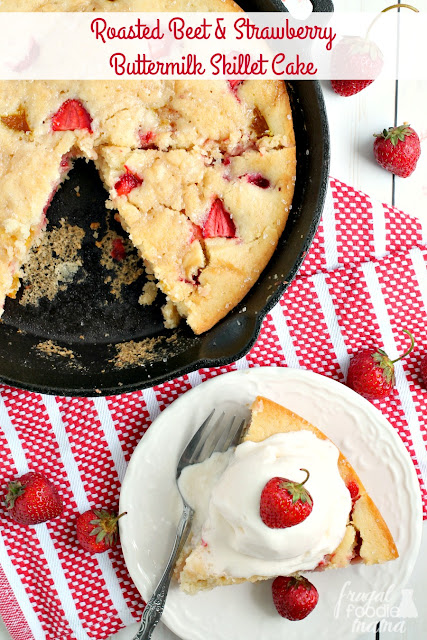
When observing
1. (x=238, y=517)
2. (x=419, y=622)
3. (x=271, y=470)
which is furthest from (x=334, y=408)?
(x=419, y=622)

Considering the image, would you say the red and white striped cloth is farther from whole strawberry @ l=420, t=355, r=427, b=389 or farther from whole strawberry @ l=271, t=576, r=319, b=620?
whole strawberry @ l=271, t=576, r=319, b=620

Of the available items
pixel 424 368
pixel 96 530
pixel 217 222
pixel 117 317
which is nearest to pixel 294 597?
pixel 96 530

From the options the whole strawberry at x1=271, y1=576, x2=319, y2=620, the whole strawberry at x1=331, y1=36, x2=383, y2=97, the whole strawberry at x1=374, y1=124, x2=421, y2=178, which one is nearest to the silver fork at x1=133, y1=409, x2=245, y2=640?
the whole strawberry at x1=271, y1=576, x2=319, y2=620

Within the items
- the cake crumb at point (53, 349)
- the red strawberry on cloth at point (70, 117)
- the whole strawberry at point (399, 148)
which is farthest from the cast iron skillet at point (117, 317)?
the whole strawberry at point (399, 148)

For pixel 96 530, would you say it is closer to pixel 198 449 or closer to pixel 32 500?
pixel 32 500

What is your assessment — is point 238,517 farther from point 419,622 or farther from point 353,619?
point 419,622

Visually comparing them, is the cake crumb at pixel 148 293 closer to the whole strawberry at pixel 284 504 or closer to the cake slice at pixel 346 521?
the cake slice at pixel 346 521
